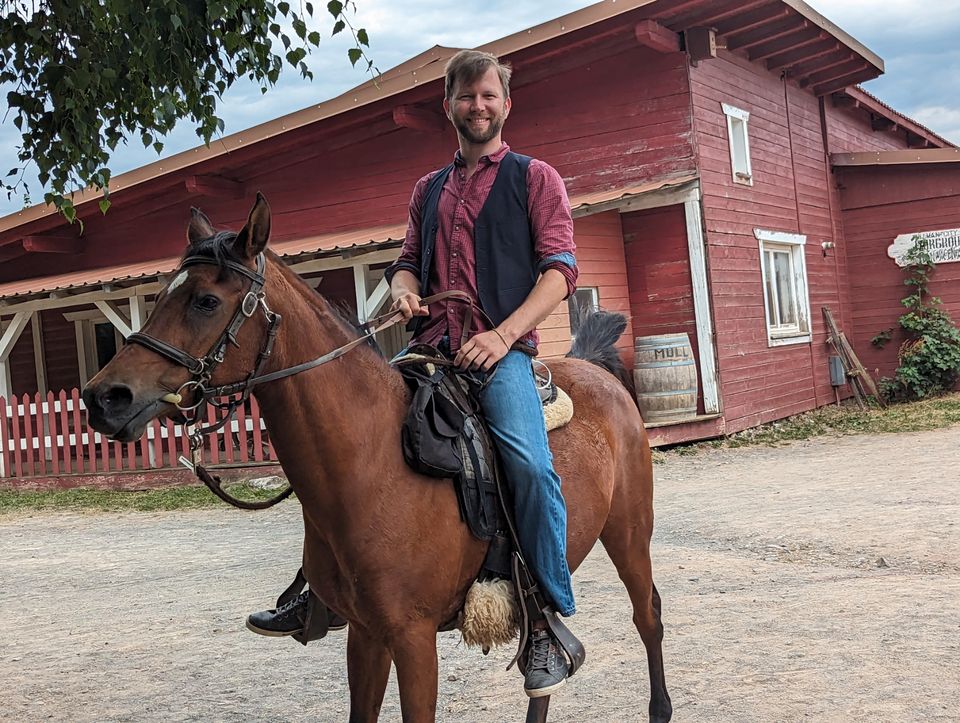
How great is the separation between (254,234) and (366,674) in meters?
1.55

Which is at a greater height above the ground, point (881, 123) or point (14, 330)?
point (881, 123)

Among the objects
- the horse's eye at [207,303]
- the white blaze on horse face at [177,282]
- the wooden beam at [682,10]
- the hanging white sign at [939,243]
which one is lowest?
the horse's eye at [207,303]

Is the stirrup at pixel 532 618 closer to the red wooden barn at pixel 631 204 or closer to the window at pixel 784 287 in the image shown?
the red wooden barn at pixel 631 204

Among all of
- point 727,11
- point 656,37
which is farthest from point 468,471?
point 727,11

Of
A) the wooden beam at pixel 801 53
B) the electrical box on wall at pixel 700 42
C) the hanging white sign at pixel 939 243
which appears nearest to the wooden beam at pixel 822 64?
the wooden beam at pixel 801 53

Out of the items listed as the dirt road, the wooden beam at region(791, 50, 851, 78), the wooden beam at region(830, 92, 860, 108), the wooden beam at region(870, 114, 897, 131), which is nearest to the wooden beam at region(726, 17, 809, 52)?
the wooden beam at region(791, 50, 851, 78)

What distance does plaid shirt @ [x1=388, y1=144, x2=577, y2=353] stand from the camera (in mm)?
3244

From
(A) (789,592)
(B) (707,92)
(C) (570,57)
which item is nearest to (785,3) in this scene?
(B) (707,92)

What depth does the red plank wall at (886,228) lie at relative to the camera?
1631cm

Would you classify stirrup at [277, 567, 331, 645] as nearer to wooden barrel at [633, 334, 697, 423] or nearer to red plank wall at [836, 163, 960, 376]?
wooden barrel at [633, 334, 697, 423]

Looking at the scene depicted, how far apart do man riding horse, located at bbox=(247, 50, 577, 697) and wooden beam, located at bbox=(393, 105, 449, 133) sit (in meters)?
11.2

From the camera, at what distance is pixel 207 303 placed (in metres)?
2.51

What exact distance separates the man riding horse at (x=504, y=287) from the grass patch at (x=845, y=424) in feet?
28.9

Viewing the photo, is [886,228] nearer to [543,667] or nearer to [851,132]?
[851,132]
